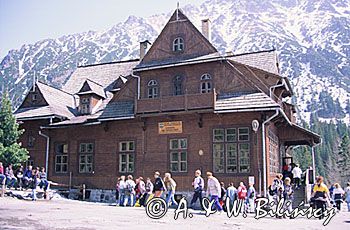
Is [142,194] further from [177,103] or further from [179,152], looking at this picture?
[177,103]

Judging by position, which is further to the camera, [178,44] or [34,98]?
[34,98]

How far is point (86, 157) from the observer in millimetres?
28234

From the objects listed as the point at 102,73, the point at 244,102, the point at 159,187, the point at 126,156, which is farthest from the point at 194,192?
the point at 102,73

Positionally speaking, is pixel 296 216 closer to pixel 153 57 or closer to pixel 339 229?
pixel 339 229

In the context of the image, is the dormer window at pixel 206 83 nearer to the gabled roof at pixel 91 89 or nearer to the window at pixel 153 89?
the window at pixel 153 89

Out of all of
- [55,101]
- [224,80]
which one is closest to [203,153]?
[224,80]

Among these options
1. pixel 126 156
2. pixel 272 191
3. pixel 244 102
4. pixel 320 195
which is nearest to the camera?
pixel 320 195

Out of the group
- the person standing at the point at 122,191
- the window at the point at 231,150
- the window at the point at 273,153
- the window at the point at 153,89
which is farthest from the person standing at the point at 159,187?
the window at the point at 153,89

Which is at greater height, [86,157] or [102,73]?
[102,73]

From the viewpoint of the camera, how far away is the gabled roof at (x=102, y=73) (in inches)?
1303

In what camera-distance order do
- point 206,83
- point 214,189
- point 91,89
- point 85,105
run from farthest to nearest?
point 85,105 → point 91,89 → point 206,83 → point 214,189

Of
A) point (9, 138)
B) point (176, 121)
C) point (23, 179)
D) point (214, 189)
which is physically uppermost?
point (176, 121)

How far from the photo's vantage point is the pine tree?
2802 cm

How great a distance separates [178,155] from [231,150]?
3.15 meters
